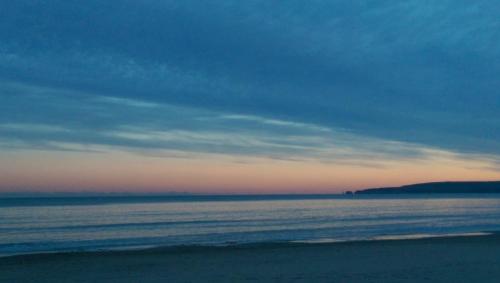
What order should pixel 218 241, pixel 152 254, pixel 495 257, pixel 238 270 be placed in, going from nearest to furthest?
1. pixel 238 270
2. pixel 495 257
3. pixel 152 254
4. pixel 218 241

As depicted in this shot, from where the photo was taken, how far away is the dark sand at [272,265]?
53.9 feet

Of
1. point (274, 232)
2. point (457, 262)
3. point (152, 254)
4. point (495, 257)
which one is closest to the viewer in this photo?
point (457, 262)

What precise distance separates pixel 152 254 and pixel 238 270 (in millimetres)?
6851

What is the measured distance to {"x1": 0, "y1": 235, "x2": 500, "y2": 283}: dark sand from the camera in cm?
1644

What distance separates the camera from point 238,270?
18.0m

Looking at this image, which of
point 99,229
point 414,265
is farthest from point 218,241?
point 414,265

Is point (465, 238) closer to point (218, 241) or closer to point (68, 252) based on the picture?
point (218, 241)

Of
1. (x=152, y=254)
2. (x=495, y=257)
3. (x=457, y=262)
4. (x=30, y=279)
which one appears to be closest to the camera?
(x=30, y=279)

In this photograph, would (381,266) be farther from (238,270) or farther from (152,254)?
(152,254)

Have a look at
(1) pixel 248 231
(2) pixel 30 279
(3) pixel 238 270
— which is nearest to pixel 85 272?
(2) pixel 30 279

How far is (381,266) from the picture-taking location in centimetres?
1880

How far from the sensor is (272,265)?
62.6 feet

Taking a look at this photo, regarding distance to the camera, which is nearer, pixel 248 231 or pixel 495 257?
pixel 495 257

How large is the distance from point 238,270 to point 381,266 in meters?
4.98
